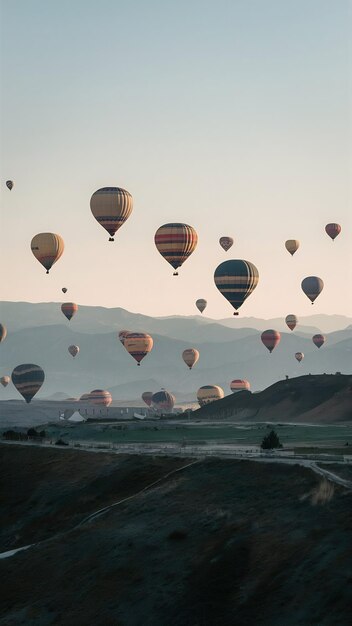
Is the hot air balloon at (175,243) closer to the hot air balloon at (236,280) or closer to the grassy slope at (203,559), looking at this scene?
the hot air balloon at (236,280)

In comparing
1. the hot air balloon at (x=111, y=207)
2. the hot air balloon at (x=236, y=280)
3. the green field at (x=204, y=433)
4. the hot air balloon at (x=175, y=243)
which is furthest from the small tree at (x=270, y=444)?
the hot air balloon at (x=236, y=280)

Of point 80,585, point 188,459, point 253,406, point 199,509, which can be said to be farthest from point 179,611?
point 253,406

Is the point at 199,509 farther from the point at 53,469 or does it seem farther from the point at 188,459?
the point at 53,469

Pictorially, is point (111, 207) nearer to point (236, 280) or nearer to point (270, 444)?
point (236, 280)

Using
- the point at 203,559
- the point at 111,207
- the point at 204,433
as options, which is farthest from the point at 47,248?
the point at 203,559

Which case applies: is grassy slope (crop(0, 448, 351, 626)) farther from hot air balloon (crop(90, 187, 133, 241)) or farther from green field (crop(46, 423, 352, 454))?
hot air balloon (crop(90, 187, 133, 241))

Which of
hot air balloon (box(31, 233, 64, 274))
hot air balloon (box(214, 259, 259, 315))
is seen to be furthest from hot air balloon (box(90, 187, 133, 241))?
hot air balloon (box(31, 233, 64, 274))
